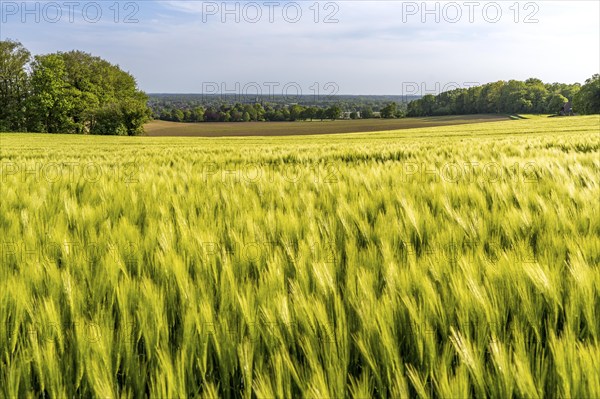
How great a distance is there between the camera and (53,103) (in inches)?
2092

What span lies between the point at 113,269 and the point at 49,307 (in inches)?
11.3

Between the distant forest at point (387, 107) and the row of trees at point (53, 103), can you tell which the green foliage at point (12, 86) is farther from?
the distant forest at point (387, 107)

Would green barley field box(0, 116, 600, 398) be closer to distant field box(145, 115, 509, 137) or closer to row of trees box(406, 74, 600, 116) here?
distant field box(145, 115, 509, 137)

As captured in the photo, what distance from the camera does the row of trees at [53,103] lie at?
53.5m

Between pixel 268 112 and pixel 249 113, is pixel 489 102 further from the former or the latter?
pixel 249 113

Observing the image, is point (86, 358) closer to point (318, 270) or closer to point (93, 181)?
point (318, 270)

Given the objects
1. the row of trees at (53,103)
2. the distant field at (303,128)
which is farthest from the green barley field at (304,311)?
the row of trees at (53,103)

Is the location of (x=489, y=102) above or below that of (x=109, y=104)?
above

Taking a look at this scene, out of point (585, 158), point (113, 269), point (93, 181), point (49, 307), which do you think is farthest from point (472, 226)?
point (585, 158)

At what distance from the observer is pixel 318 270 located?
46.8 inches

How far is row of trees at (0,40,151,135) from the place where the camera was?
176 ft

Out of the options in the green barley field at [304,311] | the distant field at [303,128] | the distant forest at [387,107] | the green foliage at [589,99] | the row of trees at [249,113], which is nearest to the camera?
the green barley field at [304,311]

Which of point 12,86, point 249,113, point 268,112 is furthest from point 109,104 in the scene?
point 268,112

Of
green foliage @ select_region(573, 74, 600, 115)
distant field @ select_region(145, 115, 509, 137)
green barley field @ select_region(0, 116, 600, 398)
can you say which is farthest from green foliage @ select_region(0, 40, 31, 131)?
green foliage @ select_region(573, 74, 600, 115)
